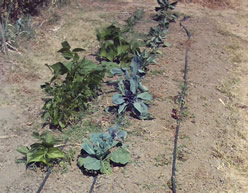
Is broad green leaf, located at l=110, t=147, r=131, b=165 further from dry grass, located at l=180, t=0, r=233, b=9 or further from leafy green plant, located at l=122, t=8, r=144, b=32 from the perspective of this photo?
dry grass, located at l=180, t=0, r=233, b=9

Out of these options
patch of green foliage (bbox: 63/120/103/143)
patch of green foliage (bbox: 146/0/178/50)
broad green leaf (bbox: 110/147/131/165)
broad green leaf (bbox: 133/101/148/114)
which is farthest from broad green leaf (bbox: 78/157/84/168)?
patch of green foliage (bbox: 146/0/178/50)

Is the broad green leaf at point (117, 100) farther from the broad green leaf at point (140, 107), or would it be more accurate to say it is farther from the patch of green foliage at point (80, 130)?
the patch of green foliage at point (80, 130)

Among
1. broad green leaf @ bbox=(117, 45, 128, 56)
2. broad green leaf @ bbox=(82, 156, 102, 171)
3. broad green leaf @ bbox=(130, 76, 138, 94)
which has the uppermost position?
broad green leaf @ bbox=(130, 76, 138, 94)

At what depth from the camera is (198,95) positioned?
4.69 m

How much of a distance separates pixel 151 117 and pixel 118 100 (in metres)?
0.41

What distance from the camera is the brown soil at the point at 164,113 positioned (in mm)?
3291

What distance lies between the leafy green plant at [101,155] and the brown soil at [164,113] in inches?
3.7

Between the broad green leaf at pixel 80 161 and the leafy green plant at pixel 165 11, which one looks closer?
the broad green leaf at pixel 80 161

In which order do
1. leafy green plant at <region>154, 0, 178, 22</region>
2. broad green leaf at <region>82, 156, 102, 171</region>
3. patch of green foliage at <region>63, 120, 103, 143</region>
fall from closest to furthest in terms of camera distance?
broad green leaf at <region>82, 156, 102, 171</region> → patch of green foliage at <region>63, 120, 103, 143</region> → leafy green plant at <region>154, 0, 178, 22</region>

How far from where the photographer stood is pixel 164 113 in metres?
4.26

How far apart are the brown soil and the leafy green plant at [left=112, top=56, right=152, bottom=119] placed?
0.12m

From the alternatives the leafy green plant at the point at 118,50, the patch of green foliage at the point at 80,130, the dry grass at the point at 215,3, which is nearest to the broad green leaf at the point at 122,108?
the patch of green foliage at the point at 80,130

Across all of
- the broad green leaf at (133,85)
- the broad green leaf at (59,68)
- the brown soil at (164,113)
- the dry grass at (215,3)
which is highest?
the broad green leaf at (59,68)

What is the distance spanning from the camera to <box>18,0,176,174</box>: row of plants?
3287 millimetres
